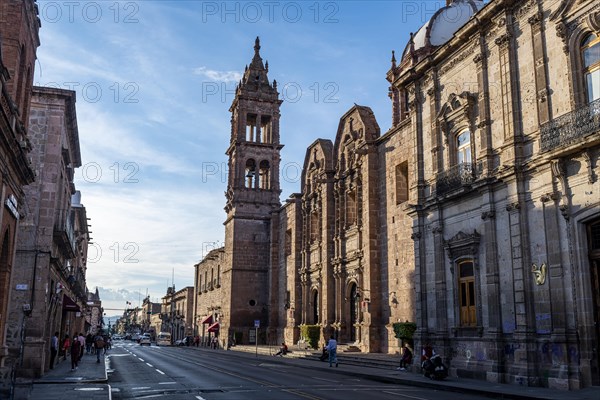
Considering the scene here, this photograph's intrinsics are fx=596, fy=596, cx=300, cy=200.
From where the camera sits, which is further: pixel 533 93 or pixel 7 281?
pixel 533 93

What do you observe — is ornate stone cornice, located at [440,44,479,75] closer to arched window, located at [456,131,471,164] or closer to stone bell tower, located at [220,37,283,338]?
arched window, located at [456,131,471,164]

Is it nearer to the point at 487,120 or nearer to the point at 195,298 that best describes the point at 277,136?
the point at 195,298

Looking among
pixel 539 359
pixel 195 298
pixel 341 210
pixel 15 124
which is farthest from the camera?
pixel 195 298

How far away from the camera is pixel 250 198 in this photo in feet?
192

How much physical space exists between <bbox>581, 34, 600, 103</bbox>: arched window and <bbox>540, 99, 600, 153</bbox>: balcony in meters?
0.68

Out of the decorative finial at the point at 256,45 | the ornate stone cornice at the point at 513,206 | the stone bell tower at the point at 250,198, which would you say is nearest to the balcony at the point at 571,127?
the ornate stone cornice at the point at 513,206

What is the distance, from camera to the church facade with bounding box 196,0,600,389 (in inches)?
663

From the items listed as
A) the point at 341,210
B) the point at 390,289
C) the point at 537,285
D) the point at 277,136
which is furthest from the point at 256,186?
the point at 537,285

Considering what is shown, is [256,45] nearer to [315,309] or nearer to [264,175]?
[264,175]

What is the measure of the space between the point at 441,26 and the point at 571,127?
2727 cm

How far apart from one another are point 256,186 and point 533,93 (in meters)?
42.6

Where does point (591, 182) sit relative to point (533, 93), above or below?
below

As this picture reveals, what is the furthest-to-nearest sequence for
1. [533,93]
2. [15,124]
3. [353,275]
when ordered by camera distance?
1. [353,275]
2. [533,93]
3. [15,124]

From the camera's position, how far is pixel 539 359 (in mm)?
17672
